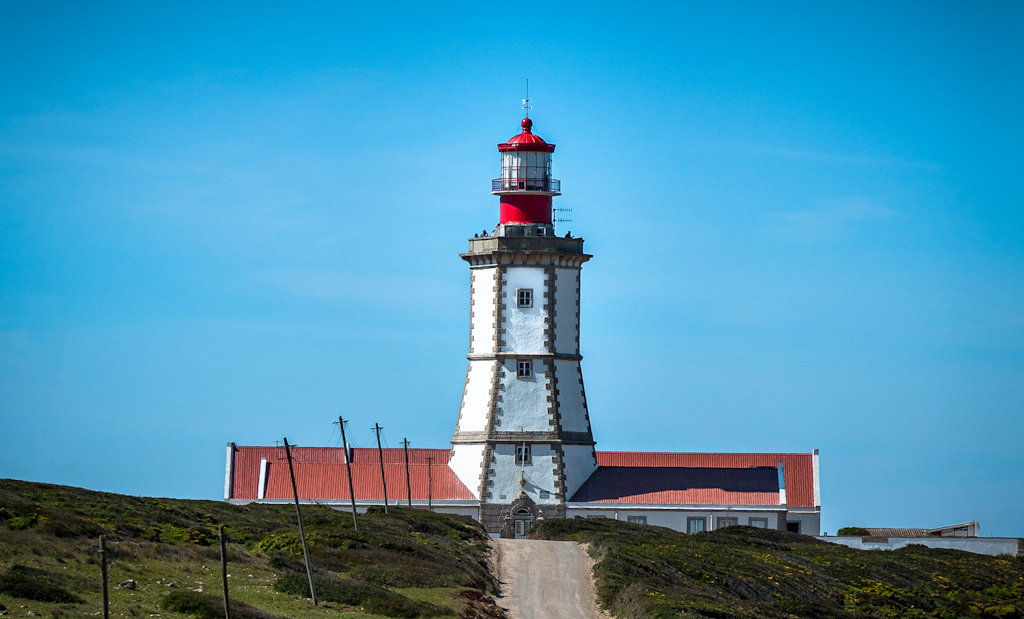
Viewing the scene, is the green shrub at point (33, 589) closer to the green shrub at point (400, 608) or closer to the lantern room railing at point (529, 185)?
the green shrub at point (400, 608)

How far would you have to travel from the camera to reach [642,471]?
2229 inches

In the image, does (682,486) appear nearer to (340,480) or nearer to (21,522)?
(340,480)

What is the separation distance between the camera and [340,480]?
5684 centimetres

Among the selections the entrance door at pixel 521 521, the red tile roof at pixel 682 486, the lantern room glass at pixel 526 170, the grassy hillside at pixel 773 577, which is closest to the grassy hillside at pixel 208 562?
the grassy hillside at pixel 773 577

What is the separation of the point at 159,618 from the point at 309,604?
523 centimetres

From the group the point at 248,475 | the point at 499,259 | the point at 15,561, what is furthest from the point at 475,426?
the point at 15,561

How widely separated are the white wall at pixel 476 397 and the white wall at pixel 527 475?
1.34 metres

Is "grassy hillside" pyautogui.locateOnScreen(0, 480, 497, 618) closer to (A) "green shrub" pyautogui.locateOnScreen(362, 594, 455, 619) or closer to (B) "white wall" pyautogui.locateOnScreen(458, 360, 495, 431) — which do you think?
(A) "green shrub" pyautogui.locateOnScreen(362, 594, 455, 619)

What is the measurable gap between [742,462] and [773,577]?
15605mm

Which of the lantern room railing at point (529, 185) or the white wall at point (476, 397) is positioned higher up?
the lantern room railing at point (529, 185)

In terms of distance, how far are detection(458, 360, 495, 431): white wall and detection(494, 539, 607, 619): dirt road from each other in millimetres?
7139

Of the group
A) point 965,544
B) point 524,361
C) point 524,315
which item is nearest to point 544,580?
point 524,361

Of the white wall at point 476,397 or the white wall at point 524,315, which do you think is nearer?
the white wall at point 524,315

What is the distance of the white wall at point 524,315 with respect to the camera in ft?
178
